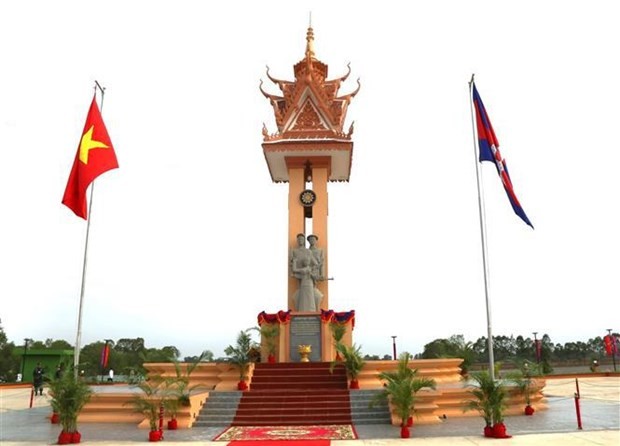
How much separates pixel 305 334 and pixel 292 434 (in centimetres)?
646

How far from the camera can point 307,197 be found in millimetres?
17719

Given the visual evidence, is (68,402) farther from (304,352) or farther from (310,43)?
(310,43)

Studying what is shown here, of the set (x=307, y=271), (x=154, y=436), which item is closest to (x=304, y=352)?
(x=307, y=271)

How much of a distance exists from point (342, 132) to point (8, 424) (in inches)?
483

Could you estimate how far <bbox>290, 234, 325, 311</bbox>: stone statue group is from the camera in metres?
16.1

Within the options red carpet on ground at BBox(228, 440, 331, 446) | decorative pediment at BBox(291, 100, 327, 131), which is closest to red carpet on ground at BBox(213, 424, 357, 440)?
red carpet on ground at BBox(228, 440, 331, 446)

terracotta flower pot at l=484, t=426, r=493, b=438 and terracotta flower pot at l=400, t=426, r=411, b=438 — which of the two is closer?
terracotta flower pot at l=484, t=426, r=493, b=438

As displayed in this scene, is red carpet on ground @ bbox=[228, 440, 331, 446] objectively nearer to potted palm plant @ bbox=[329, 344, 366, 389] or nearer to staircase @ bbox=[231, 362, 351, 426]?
staircase @ bbox=[231, 362, 351, 426]

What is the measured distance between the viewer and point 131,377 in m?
10.4

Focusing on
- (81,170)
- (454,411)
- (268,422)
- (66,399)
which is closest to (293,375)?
(268,422)

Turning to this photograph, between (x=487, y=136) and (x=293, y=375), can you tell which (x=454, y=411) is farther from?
(x=487, y=136)

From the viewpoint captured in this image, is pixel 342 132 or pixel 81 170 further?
pixel 342 132

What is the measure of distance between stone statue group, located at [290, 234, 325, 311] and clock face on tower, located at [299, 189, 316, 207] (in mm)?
1164

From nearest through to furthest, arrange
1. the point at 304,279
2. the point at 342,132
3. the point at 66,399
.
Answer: the point at 66,399
the point at 304,279
the point at 342,132
